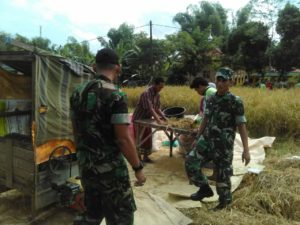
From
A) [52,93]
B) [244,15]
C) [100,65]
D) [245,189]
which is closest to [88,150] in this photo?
[100,65]

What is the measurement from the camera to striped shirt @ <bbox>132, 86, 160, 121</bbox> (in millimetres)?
5879

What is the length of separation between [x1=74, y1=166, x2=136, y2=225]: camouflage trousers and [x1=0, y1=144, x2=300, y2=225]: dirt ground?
138 cm

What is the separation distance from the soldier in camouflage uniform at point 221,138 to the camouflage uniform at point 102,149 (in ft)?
4.92

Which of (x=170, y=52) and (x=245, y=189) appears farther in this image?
(x=170, y=52)

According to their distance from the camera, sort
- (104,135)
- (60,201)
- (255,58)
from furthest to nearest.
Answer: (255,58) → (60,201) → (104,135)

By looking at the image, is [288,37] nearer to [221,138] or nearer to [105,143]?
[221,138]

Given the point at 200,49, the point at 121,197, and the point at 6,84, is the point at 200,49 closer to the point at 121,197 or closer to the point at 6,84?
the point at 6,84

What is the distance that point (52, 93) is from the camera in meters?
3.73

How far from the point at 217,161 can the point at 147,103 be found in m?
2.44

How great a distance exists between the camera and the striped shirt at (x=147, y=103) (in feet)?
19.3

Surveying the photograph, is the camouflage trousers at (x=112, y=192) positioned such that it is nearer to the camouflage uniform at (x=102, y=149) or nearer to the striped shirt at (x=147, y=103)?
the camouflage uniform at (x=102, y=149)

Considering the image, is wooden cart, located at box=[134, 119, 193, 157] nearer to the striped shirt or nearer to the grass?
the striped shirt

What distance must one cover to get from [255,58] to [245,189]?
21249mm

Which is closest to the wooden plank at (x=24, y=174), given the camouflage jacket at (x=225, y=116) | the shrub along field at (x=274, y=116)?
the camouflage jacket at (x=225, y=116)
